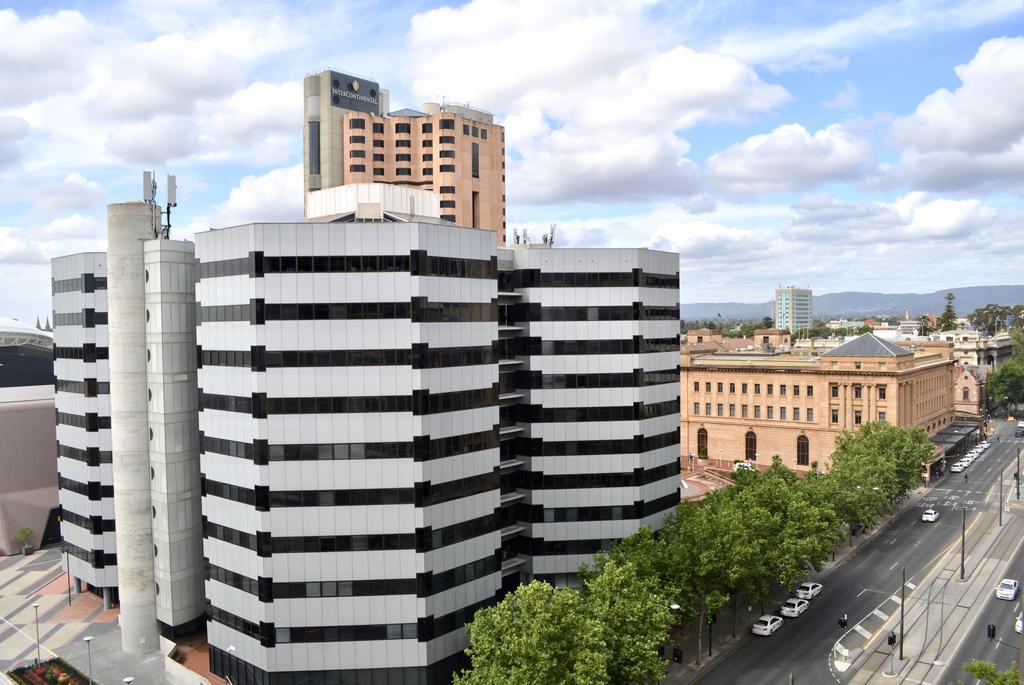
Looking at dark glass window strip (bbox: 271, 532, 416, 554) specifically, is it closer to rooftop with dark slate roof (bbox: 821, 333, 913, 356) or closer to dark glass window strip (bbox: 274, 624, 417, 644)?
dark glass window strip (bbox: 274, 624, 417, 644)

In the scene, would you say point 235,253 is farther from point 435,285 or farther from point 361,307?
point 435,285

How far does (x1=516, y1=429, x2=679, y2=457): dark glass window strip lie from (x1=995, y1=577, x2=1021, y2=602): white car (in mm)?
43952

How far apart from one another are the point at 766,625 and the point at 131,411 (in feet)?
214

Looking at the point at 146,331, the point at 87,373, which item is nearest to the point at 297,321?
the point at 146,331

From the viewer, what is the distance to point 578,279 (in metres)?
74.9

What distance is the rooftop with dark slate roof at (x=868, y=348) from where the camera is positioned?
144 metres

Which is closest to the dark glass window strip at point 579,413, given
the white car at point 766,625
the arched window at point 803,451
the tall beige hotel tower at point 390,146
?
the white car at point 766,625

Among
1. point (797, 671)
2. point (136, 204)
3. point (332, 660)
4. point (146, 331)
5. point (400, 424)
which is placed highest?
point (136, 204)

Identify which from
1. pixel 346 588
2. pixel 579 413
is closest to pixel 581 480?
pixel 579 413

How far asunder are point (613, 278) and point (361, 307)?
2760 cm

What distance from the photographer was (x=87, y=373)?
80.8 m

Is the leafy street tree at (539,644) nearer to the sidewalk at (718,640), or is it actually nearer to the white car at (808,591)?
the sidewalk at (718,640)

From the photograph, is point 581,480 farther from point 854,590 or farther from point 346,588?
point 854,590

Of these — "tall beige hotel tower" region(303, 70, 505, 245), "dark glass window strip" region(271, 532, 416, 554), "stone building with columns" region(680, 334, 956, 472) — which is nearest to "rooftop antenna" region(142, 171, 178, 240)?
"dark glass window strip" region(271, 532, 416, 554)
